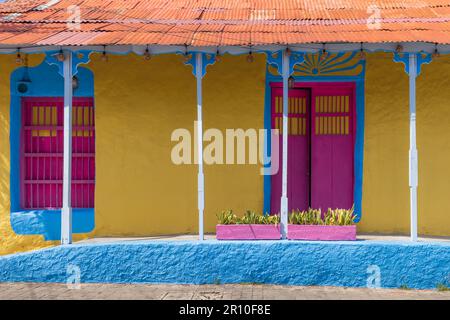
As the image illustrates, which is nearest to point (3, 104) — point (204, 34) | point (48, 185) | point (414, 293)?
point (48, 185)

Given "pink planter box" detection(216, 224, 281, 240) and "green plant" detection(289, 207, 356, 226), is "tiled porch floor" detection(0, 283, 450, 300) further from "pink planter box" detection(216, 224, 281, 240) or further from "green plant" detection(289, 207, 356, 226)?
"green plant" detection(289, 207, 356, 226)

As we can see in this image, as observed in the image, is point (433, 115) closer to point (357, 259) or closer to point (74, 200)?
point (357, 259)

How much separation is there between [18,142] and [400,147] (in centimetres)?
606

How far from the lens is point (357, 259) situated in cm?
621

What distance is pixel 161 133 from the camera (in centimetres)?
754

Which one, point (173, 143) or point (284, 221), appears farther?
point (173, 143)

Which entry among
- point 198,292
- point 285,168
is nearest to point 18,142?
point 198,292

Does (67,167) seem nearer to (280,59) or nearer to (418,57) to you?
(280,59)

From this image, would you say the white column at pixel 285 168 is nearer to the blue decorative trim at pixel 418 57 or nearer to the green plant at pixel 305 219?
the green plant at pixel 305 219

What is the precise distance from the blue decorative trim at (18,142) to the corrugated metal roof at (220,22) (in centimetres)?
80

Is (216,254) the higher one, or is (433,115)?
(433,115)

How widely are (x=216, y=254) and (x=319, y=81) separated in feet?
10.6

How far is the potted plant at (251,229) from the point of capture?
21.1 ft

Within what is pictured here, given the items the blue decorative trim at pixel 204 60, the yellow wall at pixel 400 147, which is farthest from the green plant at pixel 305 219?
the blue decorative trim at pixel 204 60
